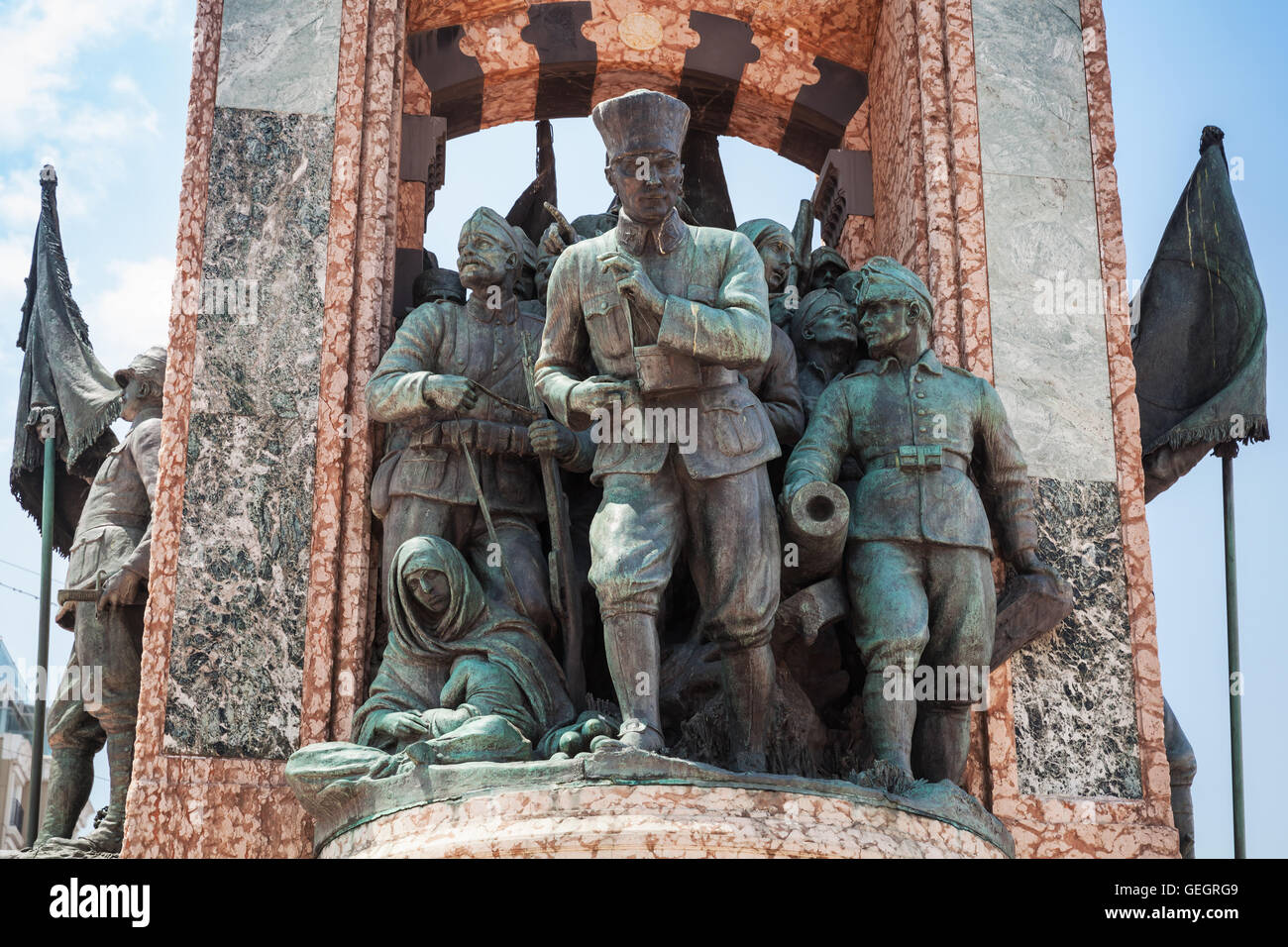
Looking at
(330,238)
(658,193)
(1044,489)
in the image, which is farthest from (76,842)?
(1044,489)

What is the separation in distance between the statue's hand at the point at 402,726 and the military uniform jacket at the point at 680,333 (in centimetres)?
131

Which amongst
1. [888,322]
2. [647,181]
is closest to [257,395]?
[647,181]

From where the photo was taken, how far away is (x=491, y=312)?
1017 centimetres

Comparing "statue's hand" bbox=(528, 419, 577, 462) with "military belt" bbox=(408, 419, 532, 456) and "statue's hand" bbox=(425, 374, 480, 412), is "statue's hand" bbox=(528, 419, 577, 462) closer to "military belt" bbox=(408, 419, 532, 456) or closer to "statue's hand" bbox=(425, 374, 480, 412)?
"military belt" bbox=(408, 419, 532, 456)

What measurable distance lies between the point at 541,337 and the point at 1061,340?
2847 millimetres

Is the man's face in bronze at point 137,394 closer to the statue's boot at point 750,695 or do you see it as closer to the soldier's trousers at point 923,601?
the statue's boot at point 750,695

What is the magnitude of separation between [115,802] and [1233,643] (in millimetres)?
5592

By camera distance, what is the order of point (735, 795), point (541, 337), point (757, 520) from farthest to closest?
point (541, 337)
point (757, 520)
point (735, 795)

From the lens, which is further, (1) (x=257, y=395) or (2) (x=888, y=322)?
(1) (x=257, y=395)

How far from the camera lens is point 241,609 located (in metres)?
9.78

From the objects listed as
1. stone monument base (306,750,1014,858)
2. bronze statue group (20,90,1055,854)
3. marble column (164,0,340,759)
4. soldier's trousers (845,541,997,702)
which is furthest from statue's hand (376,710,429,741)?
soldier's trousers (845,541,997,702)

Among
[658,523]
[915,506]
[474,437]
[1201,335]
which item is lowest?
[658,523]

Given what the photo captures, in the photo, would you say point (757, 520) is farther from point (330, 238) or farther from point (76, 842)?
point (76, 842)

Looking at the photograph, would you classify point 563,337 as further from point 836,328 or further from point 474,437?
point 836,328
